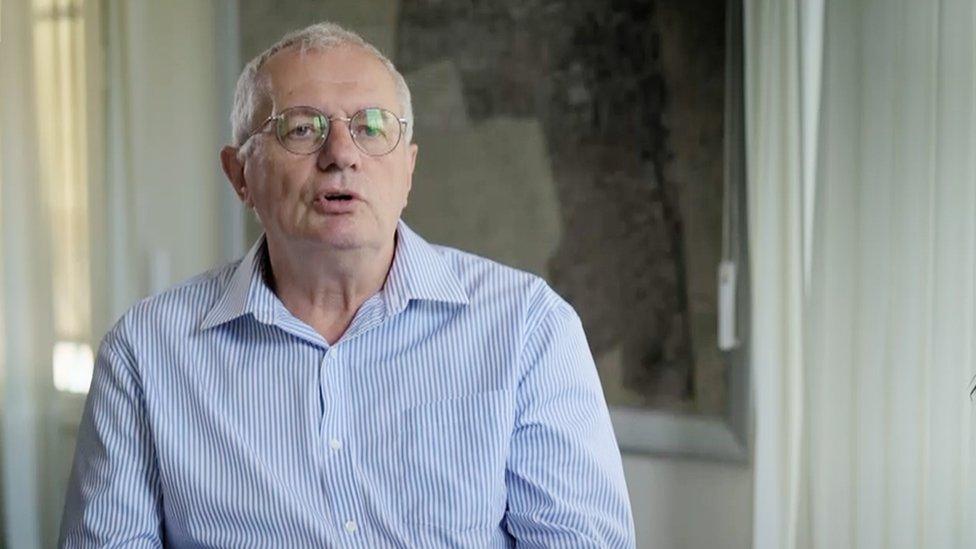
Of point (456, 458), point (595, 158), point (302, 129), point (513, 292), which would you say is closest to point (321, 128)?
point (302, 129)

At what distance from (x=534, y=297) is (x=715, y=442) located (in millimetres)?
814

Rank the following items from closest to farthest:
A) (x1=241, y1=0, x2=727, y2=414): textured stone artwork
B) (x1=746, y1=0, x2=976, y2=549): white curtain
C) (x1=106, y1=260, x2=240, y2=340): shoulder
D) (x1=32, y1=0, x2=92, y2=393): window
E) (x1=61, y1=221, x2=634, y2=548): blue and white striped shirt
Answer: (x1=61, y1=221, x2=634, y2=548): blue and white striped shirt → (x1=106, y1=260, x2=240, y2=340): shoulder → (x1=746, y1=0, x2=976, y2=549): white curtain → (x1=241, y1=0, x2=727, y2=414): textured stone artwork → (x1=32, y1=0, x2=92, y2=393): window

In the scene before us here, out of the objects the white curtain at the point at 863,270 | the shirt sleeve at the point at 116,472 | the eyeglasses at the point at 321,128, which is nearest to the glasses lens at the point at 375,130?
the eyeglasses at the point at 321,128

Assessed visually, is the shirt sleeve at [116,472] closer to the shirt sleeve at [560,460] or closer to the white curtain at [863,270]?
the shirt sleeve at [560,460]

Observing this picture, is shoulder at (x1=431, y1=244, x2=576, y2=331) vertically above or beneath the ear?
beneath

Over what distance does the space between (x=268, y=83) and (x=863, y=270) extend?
3.44ft

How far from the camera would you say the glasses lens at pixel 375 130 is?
1546mm

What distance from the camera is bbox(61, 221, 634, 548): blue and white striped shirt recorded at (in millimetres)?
1497

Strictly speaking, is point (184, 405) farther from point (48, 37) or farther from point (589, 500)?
point (48, 37)

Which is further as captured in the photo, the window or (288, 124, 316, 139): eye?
the window

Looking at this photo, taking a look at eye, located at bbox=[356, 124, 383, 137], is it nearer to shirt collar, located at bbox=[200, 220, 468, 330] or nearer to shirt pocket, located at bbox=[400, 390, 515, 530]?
shirt collar, located at bbox=[200, 220, 468, 330]

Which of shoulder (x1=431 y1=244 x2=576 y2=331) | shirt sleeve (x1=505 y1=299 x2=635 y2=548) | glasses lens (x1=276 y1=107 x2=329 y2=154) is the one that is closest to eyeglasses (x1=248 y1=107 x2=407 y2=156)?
glasses lens (x1=276 y1=107 x2=329 y2=154)

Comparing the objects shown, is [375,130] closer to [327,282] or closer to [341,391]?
[327,282]

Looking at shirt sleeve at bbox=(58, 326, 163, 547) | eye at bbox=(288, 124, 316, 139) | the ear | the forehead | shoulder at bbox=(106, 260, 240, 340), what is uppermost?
the forehead
